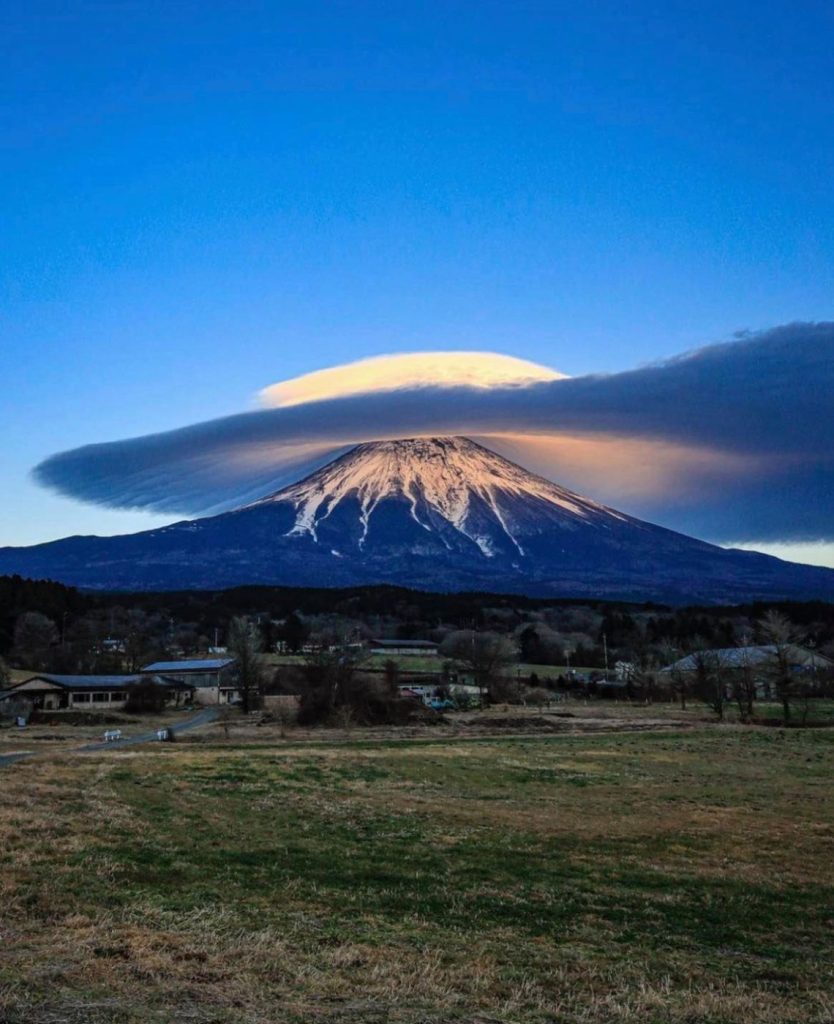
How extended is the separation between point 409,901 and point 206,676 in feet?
264

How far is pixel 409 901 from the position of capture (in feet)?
41.4

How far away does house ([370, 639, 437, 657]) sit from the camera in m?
113

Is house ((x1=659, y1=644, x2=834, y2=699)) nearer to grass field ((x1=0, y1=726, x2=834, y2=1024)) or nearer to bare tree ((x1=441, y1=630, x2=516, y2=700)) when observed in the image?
bare tree ((x1=441, y1=630, x2=516, y2=700))

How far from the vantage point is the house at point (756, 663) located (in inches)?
2648

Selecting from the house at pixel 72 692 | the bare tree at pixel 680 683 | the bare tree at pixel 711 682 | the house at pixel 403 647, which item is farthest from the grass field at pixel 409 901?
the house at pixel 403 647

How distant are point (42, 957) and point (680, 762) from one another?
96.4 ft

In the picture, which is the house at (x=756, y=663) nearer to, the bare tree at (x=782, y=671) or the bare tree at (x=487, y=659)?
the bare tree at (x=782, y=671)

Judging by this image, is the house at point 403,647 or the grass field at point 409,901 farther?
the house at point 403,647

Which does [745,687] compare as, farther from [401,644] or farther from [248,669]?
[401,644]

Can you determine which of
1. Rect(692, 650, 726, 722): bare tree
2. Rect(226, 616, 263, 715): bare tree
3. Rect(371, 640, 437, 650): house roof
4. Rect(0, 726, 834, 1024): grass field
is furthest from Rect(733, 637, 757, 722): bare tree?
Rect(371, 640, 437, 650): house roof

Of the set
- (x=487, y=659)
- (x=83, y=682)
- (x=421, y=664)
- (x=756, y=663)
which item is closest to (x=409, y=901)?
(x=756, y=663)

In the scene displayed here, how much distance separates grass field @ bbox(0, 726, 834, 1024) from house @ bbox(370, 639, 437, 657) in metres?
85.9

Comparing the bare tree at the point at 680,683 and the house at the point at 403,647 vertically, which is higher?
the house at the point at 403,647

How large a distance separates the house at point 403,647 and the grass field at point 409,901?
8586 centimetres
